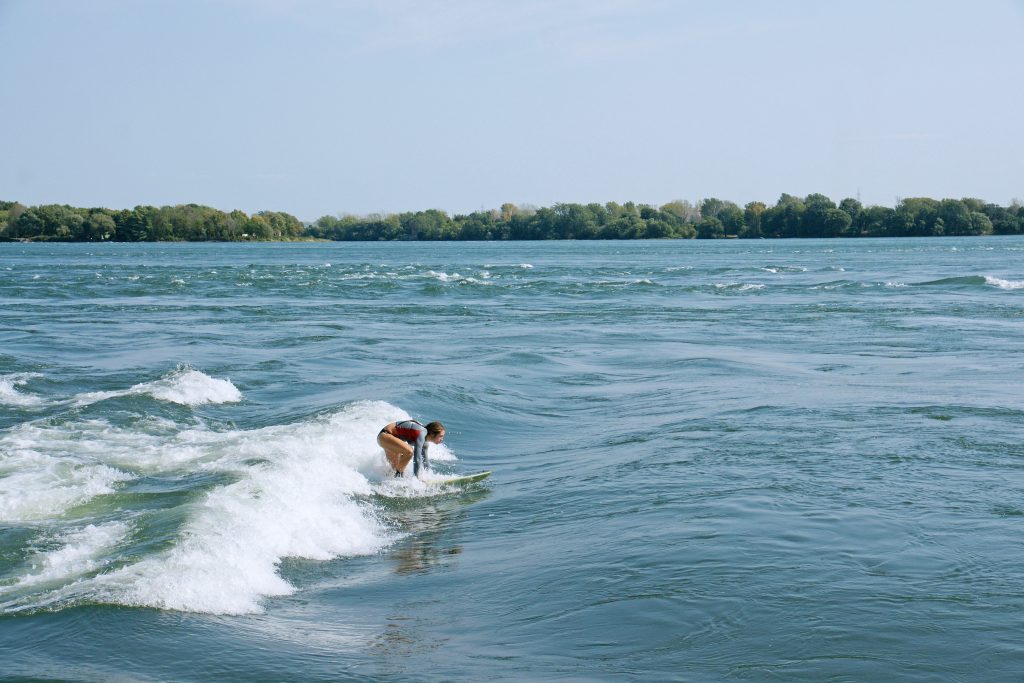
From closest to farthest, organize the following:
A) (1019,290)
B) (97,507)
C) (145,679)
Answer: (145,679), (97,507), (1019,290)

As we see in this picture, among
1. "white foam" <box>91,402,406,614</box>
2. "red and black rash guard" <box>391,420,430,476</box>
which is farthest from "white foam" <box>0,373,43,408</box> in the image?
"red and black rash guard" <box>391,420,430,476</box>

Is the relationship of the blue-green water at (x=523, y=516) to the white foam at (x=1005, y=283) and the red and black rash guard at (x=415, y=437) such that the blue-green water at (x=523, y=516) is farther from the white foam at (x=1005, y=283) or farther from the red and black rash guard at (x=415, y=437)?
the white foam at (x=1005, y=283)

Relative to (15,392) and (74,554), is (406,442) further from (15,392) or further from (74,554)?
(15,392)

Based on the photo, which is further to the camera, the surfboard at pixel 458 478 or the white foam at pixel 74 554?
the surfboard at pixel 458 478

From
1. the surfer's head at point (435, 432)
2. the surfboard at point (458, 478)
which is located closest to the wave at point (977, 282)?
the surfboard at point (458, 478)

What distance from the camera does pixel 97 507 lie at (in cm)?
1170

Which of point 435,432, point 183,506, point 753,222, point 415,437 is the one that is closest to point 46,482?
point 183,506

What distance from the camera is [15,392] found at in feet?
65.7

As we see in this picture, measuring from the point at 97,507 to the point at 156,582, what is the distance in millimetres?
3347

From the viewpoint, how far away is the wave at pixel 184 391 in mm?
19281

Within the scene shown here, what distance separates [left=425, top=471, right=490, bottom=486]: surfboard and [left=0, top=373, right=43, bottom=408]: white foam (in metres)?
9.24

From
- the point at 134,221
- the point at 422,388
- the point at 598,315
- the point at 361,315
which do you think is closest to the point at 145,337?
the point at 361,315

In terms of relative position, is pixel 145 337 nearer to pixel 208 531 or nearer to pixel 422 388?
pixel 422 388

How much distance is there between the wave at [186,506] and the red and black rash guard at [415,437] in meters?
0.31
